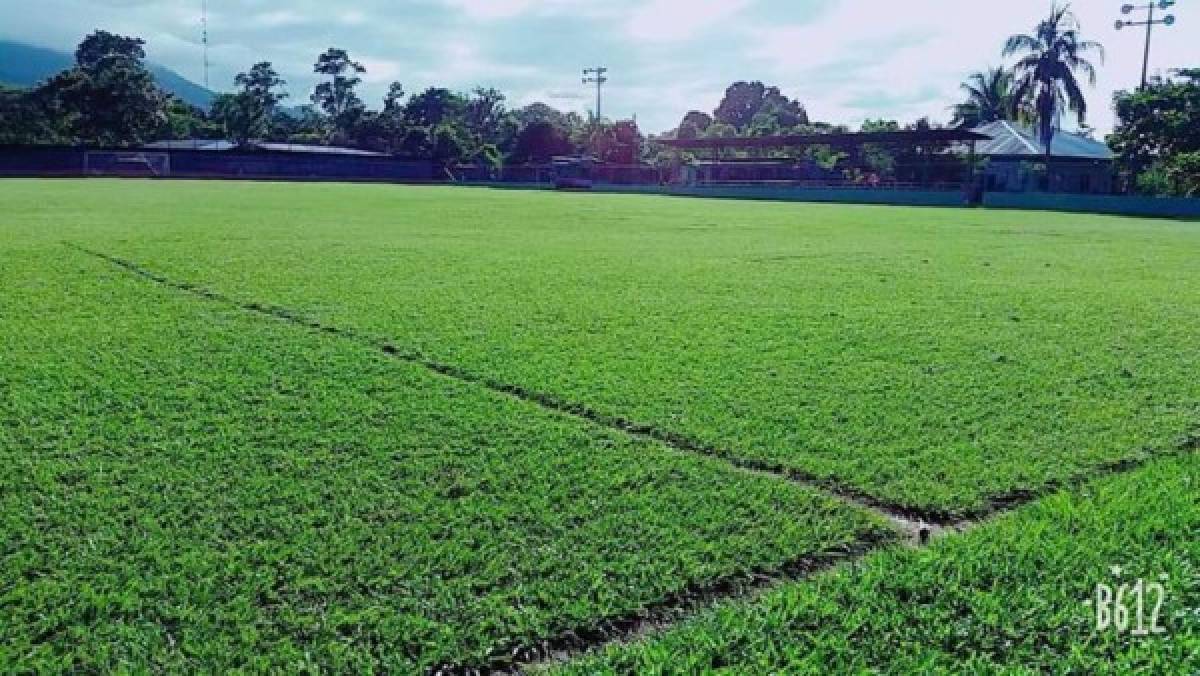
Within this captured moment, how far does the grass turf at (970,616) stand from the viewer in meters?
2.03

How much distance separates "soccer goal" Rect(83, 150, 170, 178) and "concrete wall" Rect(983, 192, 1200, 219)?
44.8m

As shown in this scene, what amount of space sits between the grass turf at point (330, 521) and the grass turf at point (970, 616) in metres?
0.21

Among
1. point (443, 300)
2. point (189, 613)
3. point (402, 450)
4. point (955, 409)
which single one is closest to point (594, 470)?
point (402, 450)

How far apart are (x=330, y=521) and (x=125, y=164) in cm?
5782

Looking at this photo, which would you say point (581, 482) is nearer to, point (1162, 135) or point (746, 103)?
point (1162, 135)

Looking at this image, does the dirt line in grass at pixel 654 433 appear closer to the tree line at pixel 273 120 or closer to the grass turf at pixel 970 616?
the grass turf at pixel 970 616

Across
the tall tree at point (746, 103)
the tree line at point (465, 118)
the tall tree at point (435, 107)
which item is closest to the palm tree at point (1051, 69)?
the tree line at point (465, 118)

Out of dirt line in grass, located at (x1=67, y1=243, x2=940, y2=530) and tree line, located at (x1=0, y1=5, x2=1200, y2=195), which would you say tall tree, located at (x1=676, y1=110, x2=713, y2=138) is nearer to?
tree line, located at (x1=0, y1=5, x2=1200, y2=195)

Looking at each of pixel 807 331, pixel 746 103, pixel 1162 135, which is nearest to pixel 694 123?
pixel 746 103

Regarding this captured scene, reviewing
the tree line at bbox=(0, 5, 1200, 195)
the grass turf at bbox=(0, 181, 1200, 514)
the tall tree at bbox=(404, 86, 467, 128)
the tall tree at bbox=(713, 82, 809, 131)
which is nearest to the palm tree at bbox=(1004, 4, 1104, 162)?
the tree line at bbox=(0, 5, 1200, 195)

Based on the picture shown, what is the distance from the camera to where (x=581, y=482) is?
10.0 ft

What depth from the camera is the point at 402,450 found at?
3332 millimetres

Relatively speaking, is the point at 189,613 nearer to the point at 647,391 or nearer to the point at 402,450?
the point at 402,450

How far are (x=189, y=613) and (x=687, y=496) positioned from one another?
148 centimetres
